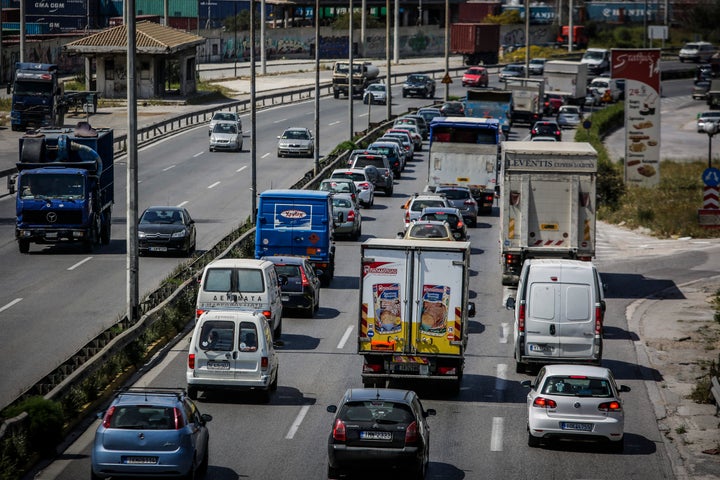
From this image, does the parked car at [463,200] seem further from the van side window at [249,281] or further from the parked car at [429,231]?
the van side window at [249,281]

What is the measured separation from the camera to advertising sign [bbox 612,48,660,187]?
204 feet

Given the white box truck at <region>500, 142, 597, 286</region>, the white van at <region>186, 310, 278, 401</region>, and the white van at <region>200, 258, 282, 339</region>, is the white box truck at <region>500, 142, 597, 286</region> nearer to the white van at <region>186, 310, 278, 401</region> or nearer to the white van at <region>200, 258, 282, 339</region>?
the white van at <region>200, 258, 282, 339</region>

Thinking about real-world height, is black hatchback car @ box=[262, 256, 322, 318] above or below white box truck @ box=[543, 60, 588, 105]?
below

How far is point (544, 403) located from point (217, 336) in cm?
617

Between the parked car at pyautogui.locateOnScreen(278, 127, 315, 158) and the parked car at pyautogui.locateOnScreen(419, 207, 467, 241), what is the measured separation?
2812 centimetres

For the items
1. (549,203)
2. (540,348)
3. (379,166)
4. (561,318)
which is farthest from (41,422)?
(379,166)

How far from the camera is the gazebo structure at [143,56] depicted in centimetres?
9325

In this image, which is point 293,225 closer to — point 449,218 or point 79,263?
point 449,218

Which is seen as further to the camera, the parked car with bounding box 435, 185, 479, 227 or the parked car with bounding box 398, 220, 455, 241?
the parked car with bounding box 435, 185, 479, 227

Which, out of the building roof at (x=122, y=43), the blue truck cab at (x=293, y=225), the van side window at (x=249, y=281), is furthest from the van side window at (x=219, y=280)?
the building roof at (x=122, y=43)

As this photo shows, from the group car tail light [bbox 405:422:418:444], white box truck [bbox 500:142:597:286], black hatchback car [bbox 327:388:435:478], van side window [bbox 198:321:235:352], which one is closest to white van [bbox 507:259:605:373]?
van side window [bbox 198:321:235:352]

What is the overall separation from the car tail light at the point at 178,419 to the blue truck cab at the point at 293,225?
1939 centimetres

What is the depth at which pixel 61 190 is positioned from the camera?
4256 centimetres

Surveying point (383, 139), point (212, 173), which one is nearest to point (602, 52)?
point (383, 139)
